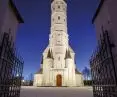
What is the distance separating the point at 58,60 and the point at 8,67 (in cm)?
3228

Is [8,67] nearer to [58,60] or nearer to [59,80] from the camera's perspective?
[59,80]

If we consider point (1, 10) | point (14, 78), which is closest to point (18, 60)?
point (14, 78)

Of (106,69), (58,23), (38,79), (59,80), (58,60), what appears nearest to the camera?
(106,69)

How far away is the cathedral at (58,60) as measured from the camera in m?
34.9

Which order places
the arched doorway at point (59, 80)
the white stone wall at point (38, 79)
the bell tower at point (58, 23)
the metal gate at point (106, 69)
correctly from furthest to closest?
1. the bell tower at point (58, 23)
2. the white stone wall at point (38, 79)
3. the arched doorway at point (59, 80)
4. the metal gate at point (106, 69)

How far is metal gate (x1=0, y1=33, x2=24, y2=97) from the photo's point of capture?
423cm

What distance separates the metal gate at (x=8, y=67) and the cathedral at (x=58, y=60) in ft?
97.6

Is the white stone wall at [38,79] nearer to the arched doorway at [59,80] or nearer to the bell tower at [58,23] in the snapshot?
the arched doorway at [59,80]

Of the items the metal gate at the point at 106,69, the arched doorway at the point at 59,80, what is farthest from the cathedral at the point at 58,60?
the metal gate at the point at 106,69

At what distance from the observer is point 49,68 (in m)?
35.2

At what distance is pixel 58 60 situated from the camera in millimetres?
36938

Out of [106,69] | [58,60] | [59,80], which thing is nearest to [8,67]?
[106,69]

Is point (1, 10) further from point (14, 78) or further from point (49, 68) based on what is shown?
point (49, 68)

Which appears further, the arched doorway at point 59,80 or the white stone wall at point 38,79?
the white stone wall at point 38,79
